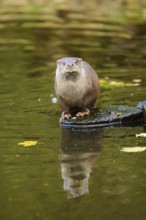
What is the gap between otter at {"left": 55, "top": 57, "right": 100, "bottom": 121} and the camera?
22.5ft

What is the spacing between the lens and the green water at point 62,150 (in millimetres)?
4914

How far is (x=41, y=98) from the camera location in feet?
28.4

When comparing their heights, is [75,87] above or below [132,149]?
above

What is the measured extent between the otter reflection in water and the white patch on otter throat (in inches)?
14.2

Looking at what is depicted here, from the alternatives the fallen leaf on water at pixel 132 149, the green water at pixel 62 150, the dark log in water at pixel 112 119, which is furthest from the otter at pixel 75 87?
the fallen leaf on water at pixel 132 149

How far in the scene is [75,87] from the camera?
278 inches

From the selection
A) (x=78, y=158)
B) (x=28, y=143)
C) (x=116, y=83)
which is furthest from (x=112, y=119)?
(x=116, y=83)

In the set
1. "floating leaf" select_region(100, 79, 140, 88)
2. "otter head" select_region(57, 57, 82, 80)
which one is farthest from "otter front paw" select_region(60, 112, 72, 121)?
"floating leaf" select_region(100, 79, 140, 88)

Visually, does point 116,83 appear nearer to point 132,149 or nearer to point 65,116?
point 65,116

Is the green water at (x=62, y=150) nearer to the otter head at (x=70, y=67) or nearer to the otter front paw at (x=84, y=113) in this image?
the otter front paw at (x=84, y=113)

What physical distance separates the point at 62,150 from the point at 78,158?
0.37 meters

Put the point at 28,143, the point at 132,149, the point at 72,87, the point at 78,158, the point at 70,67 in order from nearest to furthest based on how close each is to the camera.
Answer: the point at 78,158 < the point at 132,149 < the point at 28,143 < the point at 70,67 < the point at 72,87

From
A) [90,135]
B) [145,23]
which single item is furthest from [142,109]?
[145,23]

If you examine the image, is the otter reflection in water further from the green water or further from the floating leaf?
the floating leaf
